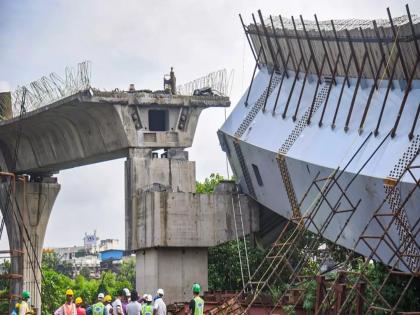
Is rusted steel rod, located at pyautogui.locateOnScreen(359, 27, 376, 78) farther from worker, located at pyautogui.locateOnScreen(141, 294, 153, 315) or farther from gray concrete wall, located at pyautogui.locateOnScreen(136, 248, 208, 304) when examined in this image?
gray concrete wall, located at pyautogui.locateOnScreen(136, 248, 208, 304)

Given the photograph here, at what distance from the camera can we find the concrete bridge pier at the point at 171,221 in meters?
51.4

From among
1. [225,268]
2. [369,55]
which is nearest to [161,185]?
[225,268]

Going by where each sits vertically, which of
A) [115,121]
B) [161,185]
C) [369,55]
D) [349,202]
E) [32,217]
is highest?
[115,121]

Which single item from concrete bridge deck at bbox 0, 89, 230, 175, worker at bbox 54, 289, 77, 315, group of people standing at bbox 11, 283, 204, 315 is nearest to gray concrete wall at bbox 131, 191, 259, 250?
concrete bridge deck at bbox 0, 89, 230, 175

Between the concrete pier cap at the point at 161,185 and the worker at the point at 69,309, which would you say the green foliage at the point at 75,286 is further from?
the worker at the point at 69,309

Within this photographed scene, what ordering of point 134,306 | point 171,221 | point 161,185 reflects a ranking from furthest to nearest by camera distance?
point 161,185 → point 171,221 → point 134,306

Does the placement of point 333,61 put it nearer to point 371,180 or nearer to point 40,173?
point 371,180

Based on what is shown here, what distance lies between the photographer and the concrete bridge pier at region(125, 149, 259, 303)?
51375mm

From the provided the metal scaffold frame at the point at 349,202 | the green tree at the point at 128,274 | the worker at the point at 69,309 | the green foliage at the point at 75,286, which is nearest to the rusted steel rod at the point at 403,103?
the metal scaffold frame at the point at 349,202

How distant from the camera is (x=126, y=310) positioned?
112 feet

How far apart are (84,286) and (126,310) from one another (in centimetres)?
9516

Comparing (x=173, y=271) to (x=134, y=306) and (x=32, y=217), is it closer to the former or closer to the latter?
(x=134, y=306)

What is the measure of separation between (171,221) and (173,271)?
1998mm

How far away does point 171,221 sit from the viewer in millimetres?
51406
